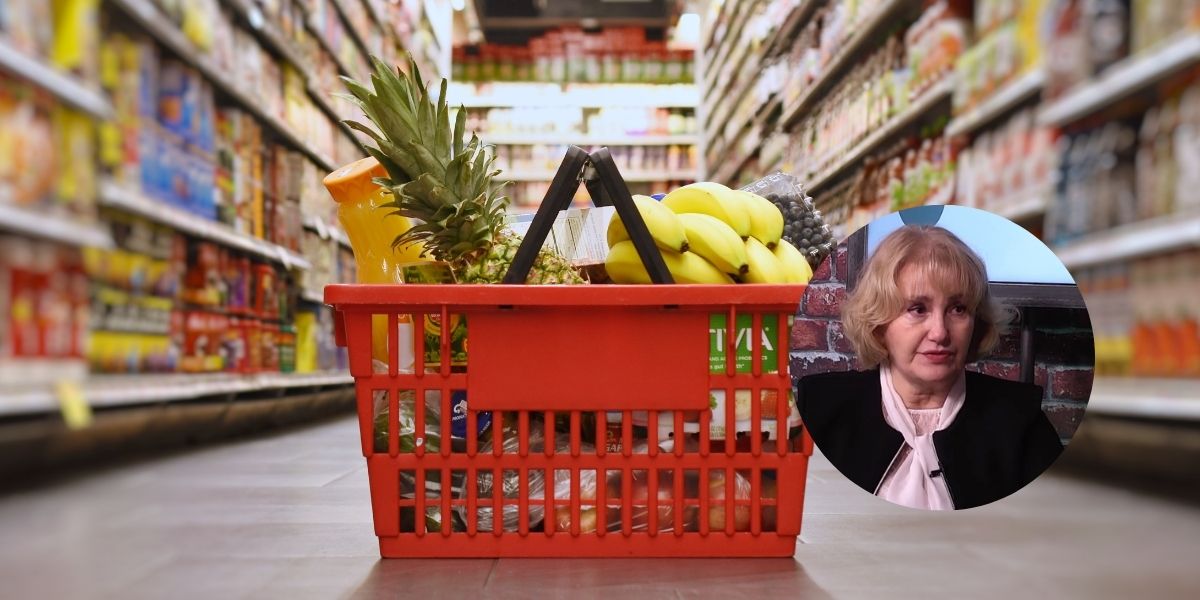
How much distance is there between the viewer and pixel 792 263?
125 cm

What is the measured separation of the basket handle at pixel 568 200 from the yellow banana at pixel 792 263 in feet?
0.95

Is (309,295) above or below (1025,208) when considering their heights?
below

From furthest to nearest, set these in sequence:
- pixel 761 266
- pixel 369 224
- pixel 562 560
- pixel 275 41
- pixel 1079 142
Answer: pixel 275 41
pixel 1079 142
pixel 369 224
pixel 761 266
pixel 562 560

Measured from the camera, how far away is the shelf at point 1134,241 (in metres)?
1.70

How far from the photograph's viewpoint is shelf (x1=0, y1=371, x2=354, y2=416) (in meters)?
1.81

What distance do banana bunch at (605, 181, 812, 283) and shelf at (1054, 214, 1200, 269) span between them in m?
0.95

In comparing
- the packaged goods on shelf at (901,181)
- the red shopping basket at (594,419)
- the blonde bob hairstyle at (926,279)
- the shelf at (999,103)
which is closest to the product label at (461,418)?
the red shopping basket at (594,419)

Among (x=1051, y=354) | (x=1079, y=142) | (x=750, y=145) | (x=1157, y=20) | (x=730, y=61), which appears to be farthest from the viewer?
(x=730, y=61)

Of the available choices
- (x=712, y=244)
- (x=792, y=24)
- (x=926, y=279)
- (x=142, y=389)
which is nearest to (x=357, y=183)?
(x=712, y=244)

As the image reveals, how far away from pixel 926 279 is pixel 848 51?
2.90m

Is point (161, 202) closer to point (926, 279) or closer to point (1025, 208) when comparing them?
point (926, 279)

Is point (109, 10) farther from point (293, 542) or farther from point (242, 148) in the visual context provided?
point (293, 542)

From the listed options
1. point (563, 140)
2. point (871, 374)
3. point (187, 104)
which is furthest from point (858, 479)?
point (563, 140)

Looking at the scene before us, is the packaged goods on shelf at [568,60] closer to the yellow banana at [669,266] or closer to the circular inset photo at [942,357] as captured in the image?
the yellow banana at [669,266]
